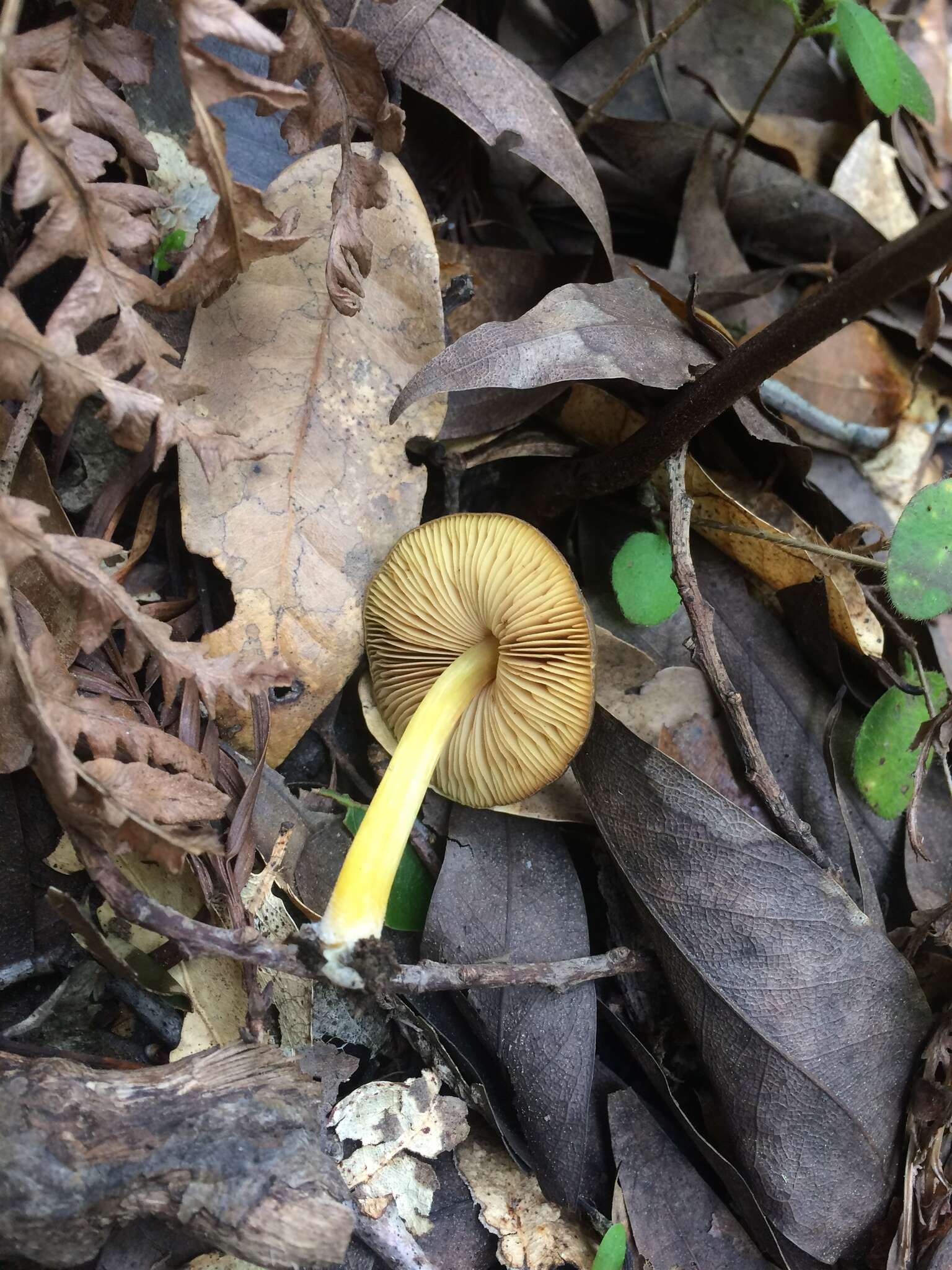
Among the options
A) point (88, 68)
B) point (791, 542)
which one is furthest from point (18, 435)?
point (791, 542)

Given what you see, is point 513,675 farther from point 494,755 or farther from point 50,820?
point 50,820

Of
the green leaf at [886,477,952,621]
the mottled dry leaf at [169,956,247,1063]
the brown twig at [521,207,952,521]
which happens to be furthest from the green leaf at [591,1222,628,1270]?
the brown twig at [521,207,952,521]

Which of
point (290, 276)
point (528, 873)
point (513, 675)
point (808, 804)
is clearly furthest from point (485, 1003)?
point (290, 276)

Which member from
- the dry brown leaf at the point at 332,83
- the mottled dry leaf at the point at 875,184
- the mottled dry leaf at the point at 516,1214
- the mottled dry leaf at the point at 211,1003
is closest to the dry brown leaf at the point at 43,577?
the mottled dry leaf at the point at 211,1003

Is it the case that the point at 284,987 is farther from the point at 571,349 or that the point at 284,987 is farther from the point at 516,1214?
the point at 571,349

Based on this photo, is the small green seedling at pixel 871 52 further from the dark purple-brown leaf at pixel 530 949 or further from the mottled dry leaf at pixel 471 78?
the dark purple-brown leaf at pixel 530 949

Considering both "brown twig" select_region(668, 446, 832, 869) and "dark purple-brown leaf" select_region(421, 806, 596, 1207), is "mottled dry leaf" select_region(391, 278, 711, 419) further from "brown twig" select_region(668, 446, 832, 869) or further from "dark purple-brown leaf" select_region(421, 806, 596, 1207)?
"dark purple-brown leaf" select_region(421, 806, 596, 1207)

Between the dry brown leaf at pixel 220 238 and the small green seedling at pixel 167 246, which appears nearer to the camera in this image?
the dry brown leaf at pixel 220 238
